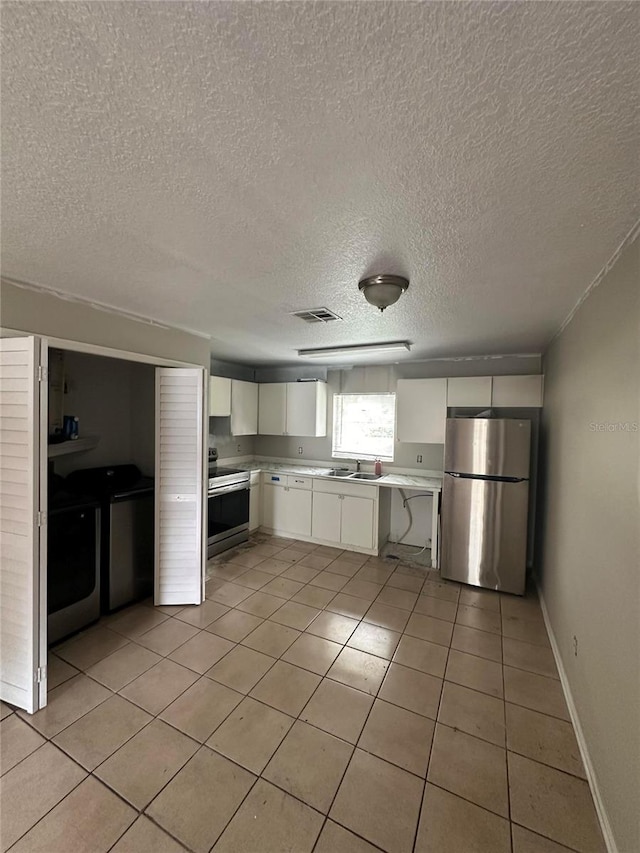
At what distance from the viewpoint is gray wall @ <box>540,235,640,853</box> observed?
4.12 feet

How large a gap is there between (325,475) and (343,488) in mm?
322

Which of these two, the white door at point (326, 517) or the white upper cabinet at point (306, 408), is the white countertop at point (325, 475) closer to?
the white door at point (326, 517)

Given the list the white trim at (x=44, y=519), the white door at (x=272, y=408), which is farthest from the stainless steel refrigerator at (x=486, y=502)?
the white trim at (x=44, y=519)

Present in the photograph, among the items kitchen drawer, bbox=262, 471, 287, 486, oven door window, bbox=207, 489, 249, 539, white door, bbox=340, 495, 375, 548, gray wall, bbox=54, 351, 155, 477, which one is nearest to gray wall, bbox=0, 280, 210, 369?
gray wall, bbox=54, 351, 155, 477

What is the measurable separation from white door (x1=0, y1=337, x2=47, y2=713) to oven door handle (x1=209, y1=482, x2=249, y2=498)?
1.96 m

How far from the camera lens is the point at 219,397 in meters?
4.33

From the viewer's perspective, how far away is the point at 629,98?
80 centimetres

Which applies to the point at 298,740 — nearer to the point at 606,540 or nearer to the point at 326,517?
the point at 606,540

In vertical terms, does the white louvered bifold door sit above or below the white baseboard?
above

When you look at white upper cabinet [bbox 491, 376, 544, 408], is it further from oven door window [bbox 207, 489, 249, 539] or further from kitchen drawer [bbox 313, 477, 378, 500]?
oven door window [bbox 207, 489, 249, 539]

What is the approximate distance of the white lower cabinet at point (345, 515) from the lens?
4.10m

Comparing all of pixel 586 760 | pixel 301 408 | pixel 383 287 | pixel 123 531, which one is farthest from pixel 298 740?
pixel 301 408

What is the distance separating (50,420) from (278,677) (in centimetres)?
254

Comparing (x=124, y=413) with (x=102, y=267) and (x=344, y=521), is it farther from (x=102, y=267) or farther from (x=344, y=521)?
(x=344, y=521)
